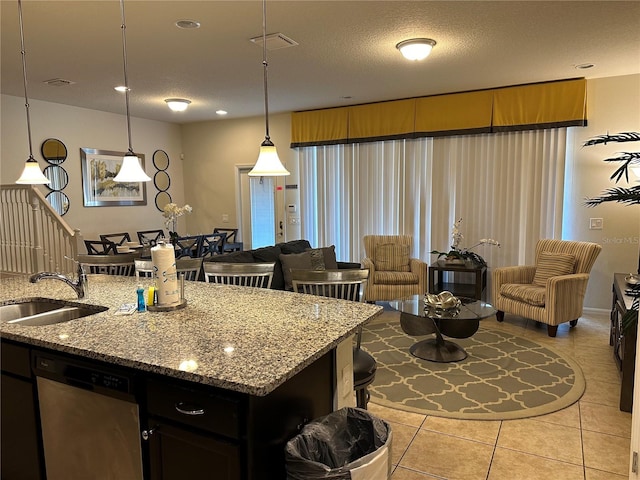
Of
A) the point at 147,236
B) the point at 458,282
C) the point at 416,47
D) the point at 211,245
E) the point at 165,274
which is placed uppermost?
the point at 416,47

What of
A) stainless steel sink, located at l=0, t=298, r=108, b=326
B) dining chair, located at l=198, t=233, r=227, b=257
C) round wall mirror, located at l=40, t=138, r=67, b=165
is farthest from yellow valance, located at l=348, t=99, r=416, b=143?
stainless steel sink, located at l=0, t=298, r=108, b=326

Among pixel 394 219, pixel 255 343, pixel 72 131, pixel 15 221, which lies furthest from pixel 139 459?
pixel 72 131

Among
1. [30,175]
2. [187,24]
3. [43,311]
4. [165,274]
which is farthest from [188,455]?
[187,24]

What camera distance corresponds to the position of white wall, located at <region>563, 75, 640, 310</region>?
4984mm

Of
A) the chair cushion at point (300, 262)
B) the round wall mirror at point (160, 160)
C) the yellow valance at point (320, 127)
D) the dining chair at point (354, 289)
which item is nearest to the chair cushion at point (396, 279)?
the chair cushion at point (300, 262)

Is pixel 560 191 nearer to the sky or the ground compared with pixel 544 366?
nearer to the sky

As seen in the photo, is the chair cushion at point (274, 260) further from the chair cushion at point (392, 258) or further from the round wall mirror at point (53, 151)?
the round wall mirror at point (53, 151)

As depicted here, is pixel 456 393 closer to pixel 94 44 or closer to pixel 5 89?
pixel 94 44

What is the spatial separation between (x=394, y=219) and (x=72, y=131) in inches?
187

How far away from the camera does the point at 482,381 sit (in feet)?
11.5

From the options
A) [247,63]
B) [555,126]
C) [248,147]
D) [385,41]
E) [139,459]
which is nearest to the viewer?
[139,459]

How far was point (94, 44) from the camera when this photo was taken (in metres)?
3.80

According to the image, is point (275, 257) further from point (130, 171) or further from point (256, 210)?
point (256, 210)

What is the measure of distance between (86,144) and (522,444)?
21.4 feet
